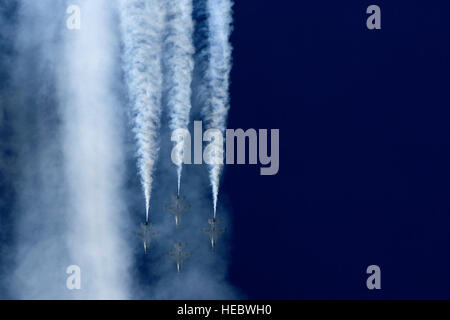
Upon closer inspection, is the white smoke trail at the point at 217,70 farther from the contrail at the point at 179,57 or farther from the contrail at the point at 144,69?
the contrail at the point at 144,69

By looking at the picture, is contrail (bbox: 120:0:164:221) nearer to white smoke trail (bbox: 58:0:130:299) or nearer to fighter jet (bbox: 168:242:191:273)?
white smoke trail (bbox: 58:0:130:299)

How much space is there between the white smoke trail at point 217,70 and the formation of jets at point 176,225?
1852 millimetres

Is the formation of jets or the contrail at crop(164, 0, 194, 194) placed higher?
the contrail at crop(164, 0, 194, 194)

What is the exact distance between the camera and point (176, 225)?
29.5 m

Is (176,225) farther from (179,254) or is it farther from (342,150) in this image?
(342,150)

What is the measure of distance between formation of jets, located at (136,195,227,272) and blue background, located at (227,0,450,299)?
3.62ft

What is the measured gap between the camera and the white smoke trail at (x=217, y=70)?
1123 inches

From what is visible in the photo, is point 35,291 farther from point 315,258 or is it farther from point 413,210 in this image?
point 413,210

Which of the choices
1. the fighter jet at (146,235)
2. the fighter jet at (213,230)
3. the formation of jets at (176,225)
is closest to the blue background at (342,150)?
the fighter jet at (213,230)

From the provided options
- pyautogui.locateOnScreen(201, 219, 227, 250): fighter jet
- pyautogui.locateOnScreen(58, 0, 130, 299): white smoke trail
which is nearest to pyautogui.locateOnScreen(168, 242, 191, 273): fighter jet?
pyautogui.locateOnScreen(201, 219, 227, 250): fighter jet

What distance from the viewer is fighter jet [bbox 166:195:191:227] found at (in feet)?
96.3

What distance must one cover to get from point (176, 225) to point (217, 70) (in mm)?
7848
